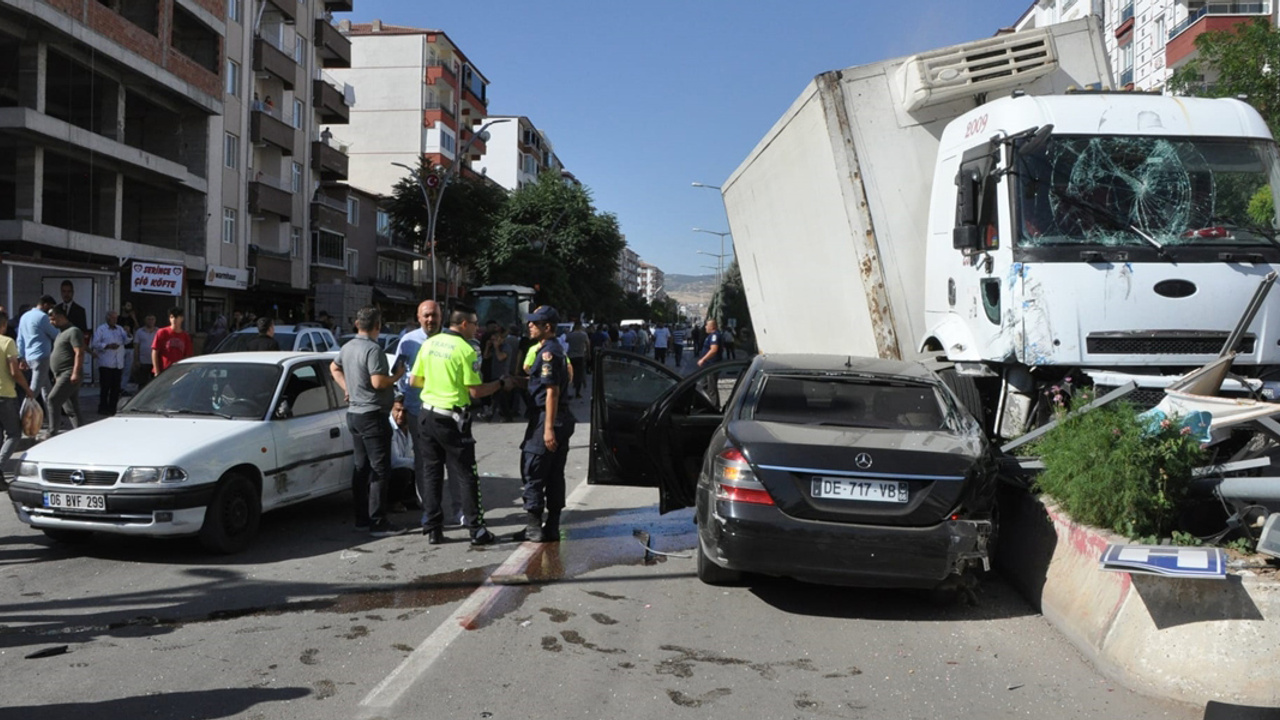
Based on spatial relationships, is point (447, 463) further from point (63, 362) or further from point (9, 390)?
point (63, 362)

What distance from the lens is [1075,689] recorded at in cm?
499

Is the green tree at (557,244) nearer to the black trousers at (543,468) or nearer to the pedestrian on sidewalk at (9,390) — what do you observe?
the pedestrian on sidewalk at (9,390)

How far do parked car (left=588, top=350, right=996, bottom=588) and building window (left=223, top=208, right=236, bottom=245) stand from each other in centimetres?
3518

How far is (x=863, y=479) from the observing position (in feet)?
19.3

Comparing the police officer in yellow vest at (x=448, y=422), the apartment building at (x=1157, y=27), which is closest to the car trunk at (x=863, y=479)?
the police officer in yellow vest at (x=448, y=422)

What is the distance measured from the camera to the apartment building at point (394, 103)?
69.1 m

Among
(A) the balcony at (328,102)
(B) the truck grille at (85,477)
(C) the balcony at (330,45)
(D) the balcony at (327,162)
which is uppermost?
(C) the balcony at (330,45)

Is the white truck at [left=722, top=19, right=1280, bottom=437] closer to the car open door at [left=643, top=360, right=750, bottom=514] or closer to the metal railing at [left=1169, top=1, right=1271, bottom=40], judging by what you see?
the car open door at [left=643, top=360, right=750, bottom=514]

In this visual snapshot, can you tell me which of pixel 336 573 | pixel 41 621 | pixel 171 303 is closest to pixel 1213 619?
pixel 336 573

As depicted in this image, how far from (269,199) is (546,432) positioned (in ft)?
121

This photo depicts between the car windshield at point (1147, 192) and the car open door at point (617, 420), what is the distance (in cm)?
297

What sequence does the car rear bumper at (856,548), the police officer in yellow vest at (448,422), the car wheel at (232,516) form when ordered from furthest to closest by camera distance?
the police officer in yellow vest at (448,422) < the car wheel at (232,516) < the car rear bumper at (856,548)

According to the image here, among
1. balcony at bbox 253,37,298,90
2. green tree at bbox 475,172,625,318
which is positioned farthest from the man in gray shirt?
green tree at bbox 475,172,625,318

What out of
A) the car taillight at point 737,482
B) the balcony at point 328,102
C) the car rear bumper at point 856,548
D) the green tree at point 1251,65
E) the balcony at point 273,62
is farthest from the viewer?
the balcony at point 328,102
